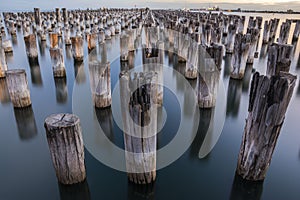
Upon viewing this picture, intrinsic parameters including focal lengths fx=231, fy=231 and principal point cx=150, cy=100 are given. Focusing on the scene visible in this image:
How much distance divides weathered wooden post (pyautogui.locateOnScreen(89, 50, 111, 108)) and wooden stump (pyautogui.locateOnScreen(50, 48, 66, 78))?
2629mm

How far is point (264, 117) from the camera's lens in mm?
3012

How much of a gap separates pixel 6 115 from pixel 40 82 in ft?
8.88

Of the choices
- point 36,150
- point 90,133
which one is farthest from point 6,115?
point 90,133

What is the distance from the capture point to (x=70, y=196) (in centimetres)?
349

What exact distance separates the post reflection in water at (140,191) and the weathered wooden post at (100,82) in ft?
8.68

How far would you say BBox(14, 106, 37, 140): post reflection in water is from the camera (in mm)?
5189

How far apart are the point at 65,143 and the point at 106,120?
8.57ft

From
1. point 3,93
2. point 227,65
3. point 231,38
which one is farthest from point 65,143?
point 231,38

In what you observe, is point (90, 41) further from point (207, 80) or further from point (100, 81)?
point (207, 80)

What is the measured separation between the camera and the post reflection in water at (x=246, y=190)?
357 centimetres

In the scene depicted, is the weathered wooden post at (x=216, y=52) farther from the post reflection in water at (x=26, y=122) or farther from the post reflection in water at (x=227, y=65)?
the post reflection in water at (x=26, y=122)

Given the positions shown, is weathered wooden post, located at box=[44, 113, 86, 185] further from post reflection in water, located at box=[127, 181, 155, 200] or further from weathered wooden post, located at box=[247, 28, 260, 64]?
weathered wooden post, located at box=[247, 28, 260, 64]

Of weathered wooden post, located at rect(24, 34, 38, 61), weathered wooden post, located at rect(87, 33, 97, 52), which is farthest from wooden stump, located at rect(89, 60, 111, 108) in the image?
weathered wooden post, located at rect(87, 33, 97, 52)

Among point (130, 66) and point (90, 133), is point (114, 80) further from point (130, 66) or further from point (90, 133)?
point (90, 133)
